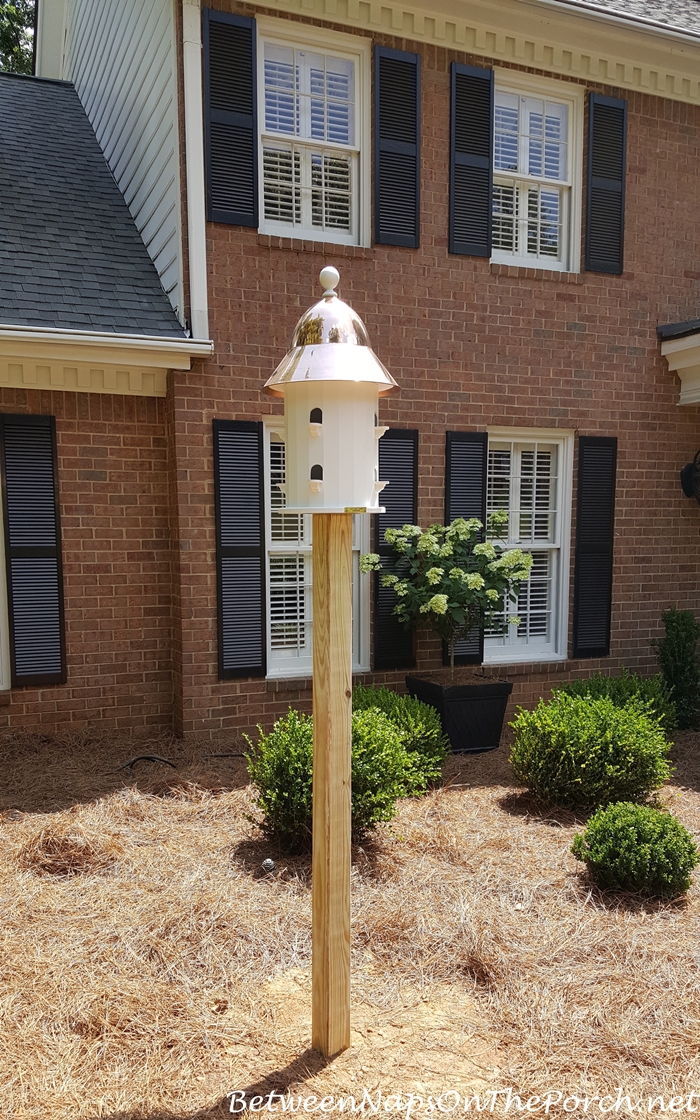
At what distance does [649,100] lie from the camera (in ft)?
23.2

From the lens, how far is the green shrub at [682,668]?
7.15 m

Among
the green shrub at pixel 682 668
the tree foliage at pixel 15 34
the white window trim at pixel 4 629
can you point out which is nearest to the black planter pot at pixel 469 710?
the green shrub at pixel 682 668

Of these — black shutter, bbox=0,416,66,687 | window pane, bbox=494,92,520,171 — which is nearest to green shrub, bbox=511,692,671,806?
black shutter, bbox=0,416,66,687

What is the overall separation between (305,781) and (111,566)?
8.86 ft

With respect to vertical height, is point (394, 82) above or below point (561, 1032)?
above

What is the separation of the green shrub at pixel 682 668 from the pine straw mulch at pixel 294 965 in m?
2.53

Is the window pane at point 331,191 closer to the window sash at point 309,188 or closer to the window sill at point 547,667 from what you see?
the window sash at point 309,188

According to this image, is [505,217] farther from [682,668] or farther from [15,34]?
[15,34]

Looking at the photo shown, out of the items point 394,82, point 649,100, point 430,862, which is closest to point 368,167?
point 394,82

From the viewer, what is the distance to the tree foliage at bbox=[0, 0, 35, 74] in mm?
13195

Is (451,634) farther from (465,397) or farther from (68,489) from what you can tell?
(68,489)

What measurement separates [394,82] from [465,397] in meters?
2.49

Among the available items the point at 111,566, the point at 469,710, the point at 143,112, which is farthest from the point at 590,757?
the point at 143,112

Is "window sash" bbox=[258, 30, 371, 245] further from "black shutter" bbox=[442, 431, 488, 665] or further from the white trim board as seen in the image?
"black shutter" bbox=[442, 431, 488, 665]
